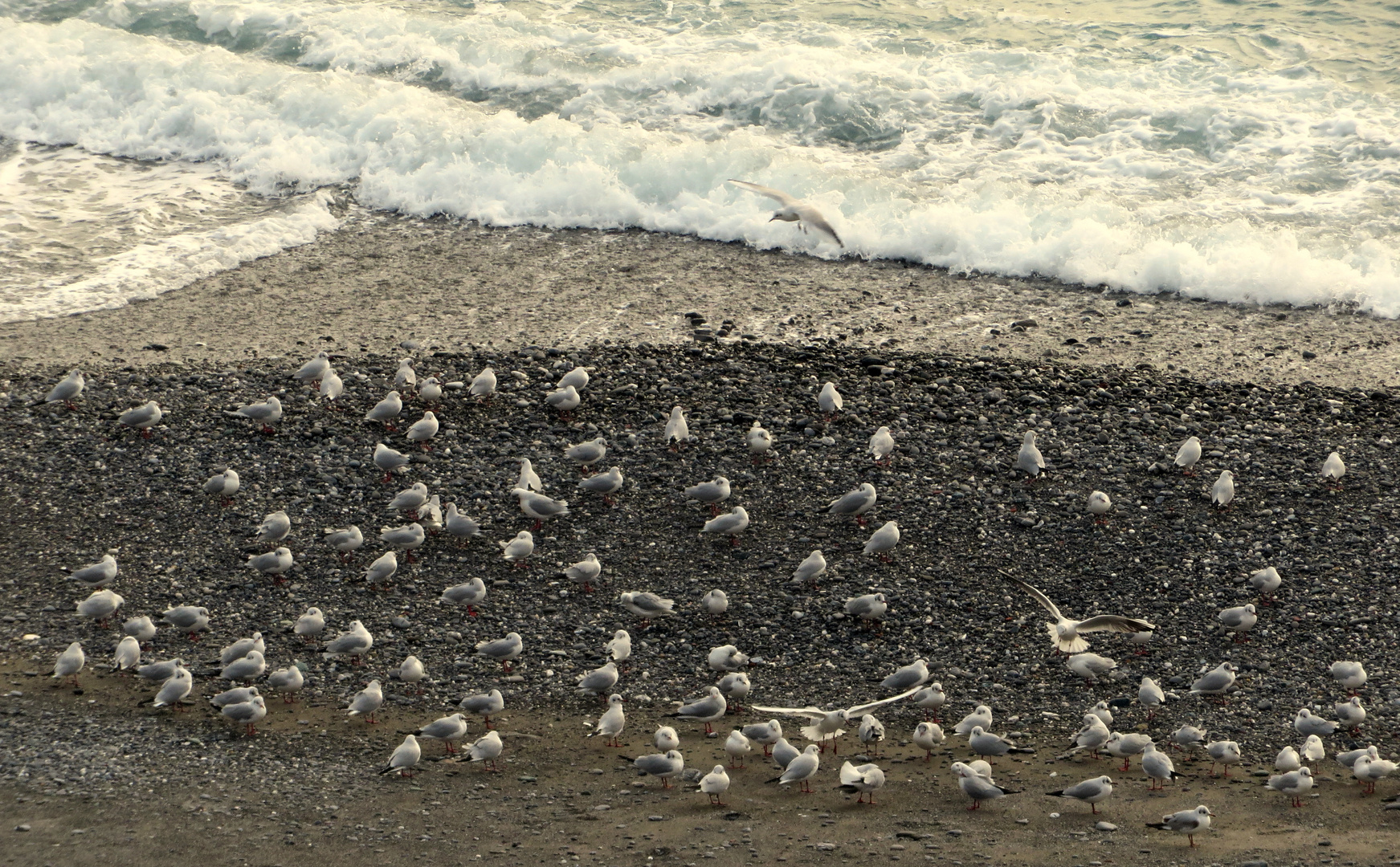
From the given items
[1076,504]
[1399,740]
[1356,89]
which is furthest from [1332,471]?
[1356,89]

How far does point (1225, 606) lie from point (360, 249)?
14.1 meters

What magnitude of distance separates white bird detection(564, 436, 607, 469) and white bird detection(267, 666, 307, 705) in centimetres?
401

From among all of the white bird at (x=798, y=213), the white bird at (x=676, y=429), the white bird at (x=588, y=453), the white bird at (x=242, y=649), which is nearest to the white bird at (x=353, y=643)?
the white bird at (x=242, y=649)

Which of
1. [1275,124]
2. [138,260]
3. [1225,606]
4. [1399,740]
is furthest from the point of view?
[1275,124]

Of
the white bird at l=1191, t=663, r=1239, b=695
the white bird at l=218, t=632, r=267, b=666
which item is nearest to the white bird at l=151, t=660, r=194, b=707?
the white bird at l=218, t=632, r=267, b=666

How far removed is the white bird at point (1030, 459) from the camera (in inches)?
562

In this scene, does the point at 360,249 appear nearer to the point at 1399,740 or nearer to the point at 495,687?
the point at 495,687

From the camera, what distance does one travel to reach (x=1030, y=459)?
14.3 m

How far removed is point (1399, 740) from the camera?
1083cm

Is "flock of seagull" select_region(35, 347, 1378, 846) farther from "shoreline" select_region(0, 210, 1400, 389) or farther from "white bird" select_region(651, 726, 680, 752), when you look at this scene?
"shoreline" select_region(0, 210, 1400, 389)

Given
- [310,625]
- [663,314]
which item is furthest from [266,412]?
[663,314]

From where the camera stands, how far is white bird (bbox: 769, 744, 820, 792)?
1009cm

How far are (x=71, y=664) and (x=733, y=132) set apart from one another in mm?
17304

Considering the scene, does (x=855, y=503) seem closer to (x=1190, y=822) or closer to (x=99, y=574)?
(x=1190, y=822)
